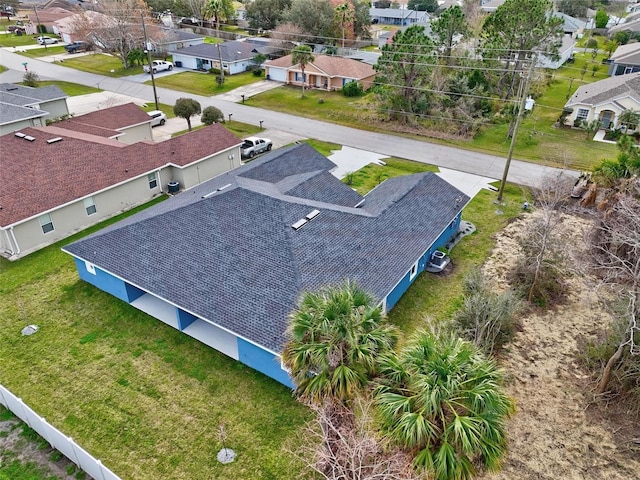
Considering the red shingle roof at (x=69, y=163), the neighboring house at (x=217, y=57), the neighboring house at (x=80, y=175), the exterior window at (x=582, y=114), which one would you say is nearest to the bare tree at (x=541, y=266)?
the neighboring house at (x=80, y=175)


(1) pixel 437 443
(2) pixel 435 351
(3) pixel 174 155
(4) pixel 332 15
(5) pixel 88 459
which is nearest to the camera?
(1) pixel 437 443

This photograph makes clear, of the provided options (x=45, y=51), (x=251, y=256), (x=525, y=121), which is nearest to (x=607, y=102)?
(x=525, y=121)

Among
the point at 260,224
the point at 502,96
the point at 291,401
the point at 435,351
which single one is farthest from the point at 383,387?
the point at 502,96

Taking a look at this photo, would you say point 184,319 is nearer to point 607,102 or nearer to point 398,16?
point 607,102

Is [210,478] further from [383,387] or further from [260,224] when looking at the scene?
[260,224]

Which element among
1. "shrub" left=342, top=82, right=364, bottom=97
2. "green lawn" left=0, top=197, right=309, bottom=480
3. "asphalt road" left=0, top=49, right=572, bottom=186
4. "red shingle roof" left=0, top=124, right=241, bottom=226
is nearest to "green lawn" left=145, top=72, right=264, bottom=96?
"asphalt road" left=0, top=49, right=572, bottom=186

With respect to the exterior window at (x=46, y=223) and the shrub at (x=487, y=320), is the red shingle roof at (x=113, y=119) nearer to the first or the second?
the exterior window at (x=46, y=223)
